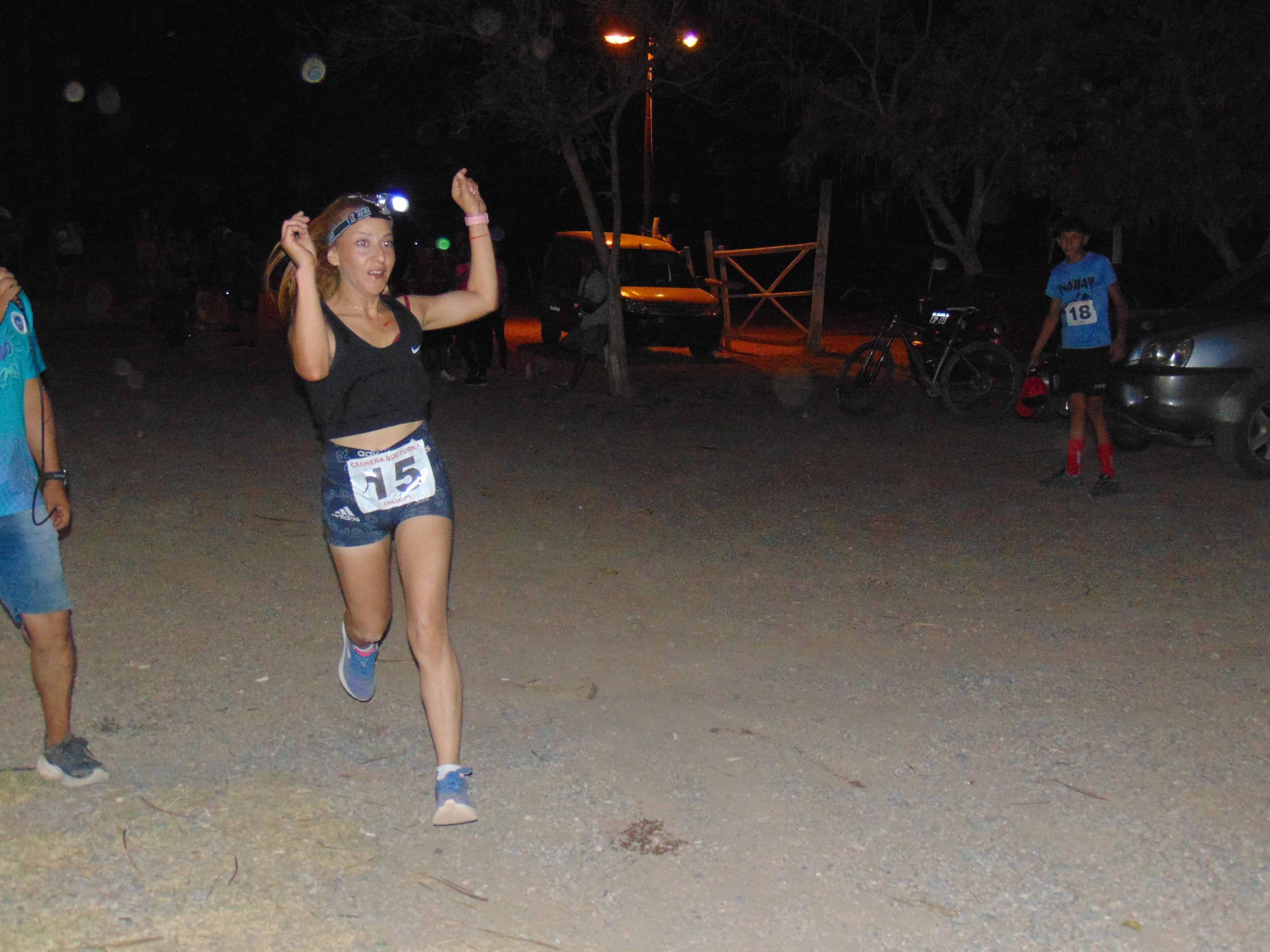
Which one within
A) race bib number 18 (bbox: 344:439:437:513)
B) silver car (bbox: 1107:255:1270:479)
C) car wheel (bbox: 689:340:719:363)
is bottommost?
car wheel (bbox: 689:340:719:363)

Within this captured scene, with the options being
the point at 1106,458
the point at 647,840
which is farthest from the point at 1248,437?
the point at 647,840

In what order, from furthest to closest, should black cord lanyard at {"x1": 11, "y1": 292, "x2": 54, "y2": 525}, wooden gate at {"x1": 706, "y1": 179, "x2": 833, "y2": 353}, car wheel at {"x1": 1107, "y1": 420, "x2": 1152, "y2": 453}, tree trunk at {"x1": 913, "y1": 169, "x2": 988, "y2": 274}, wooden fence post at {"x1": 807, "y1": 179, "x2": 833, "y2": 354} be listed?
wooden gate at {"x1": 706, "y1": 179, "x2": 833, "y2": 353}, wooden fence post at {"x1": 807, "y1": 179, "x2": 833, "y2": 354}, tree trunk at {"x1": 913, "y1": 169, "x2": 988, "y2": 274}, car wheel at {"x1": 1107, "y1": 420, "x2": 1152, "y2": 453}, black cord lanyard at {"x1": 11, "y1": 292, "x2": 54, "y2": 525}

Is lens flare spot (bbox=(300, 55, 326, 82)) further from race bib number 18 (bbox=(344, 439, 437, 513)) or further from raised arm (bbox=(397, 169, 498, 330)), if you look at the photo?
race bib number 18 (bbox=(344, 439, 437, 513))

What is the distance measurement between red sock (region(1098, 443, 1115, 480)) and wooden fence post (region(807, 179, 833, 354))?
10.3 metres

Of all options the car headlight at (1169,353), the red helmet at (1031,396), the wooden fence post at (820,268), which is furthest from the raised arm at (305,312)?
the wooden fence post at (820,268)

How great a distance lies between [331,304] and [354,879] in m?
1.79

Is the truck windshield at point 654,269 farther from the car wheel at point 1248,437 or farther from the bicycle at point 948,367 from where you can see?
the car wheel at point 1248,437

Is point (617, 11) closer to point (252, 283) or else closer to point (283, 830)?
point (252, 283)

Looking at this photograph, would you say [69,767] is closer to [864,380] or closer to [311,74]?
[864,380]

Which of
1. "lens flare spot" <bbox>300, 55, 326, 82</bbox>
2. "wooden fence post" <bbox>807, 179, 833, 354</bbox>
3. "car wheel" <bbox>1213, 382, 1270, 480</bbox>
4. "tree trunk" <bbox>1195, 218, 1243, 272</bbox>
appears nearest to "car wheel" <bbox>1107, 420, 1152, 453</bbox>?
"car wheel" <bbox>1213, 382, 1270, 480</bbox>

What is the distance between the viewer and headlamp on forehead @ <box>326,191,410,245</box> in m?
4.03

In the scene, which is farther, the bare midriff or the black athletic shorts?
the black athletic shorts

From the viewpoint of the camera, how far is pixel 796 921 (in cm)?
340

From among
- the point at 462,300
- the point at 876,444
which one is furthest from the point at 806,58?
the point at 462,300
